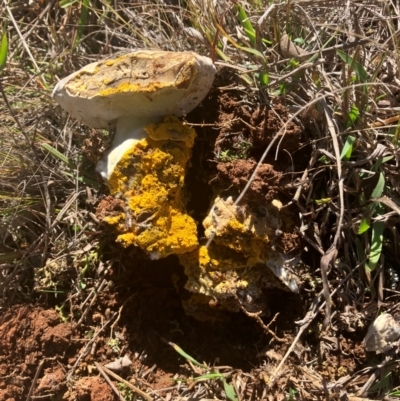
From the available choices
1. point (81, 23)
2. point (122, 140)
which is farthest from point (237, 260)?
point (81, 23)

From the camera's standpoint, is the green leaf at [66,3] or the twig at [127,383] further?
the green leaf at [66,3]

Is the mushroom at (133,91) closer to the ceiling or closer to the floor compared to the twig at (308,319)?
closer to the ceiling

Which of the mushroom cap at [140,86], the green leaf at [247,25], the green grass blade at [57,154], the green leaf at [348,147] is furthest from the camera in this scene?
the green grass blade at [57,154]

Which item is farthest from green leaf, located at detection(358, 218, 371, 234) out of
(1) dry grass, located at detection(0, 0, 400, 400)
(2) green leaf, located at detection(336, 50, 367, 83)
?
(2) green leaf, located at detection(336, 50, 367, 83)

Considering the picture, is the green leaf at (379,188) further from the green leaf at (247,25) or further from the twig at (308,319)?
the green leaf at (247,25)

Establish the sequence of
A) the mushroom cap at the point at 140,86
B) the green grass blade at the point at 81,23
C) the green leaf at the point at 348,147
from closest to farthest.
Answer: the mushroom cap at the point at 140,86, the green leaf at the point at 348,147, the green grass blade at the point at 81,23

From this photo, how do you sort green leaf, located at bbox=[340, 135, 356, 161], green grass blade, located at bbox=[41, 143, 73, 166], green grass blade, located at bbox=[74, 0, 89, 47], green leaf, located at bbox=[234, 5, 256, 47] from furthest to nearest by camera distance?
green grass blade, located at bbox=[74, 0, 89, 47], green grass blade, located at bbox=[41, 143, 73, 166], green leaf, located at bbox=[234, 5, 256, 47], green leaf, located at bbox=[340, 135, 356, 161]

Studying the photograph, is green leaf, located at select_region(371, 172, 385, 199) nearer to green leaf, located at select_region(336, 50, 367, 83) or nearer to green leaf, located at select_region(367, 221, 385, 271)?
green leaf, located at select_region(367, 221, 385, 271)

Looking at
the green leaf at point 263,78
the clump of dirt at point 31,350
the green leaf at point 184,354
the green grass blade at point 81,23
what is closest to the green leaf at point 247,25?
the green leaf at point 263,78
